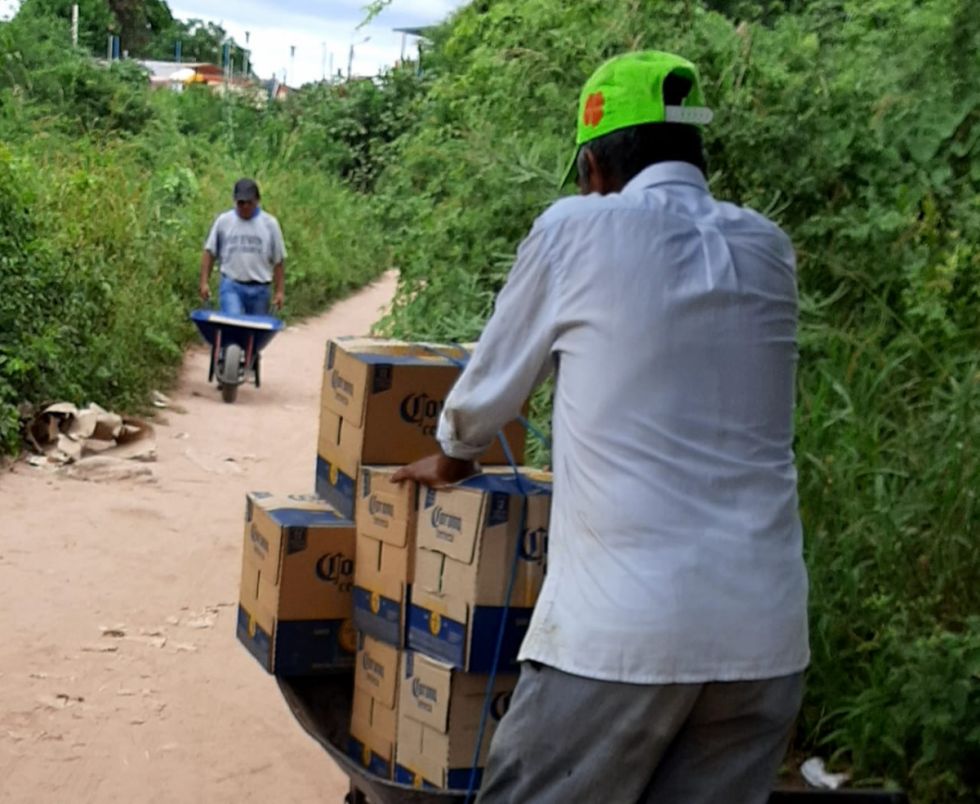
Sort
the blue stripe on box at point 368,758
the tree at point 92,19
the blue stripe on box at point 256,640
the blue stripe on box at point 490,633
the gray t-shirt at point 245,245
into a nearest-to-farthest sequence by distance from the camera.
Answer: the blue stripe on box at point 490,633 < the blue stripe on box at point 368,758 < the blue stripe on box at point 256,640 < the gray t-shirt at point 245,245 < the tree at point 92,19

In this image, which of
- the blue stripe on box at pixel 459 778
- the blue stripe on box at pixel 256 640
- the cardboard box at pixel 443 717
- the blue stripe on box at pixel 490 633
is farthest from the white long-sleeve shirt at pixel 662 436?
the blue stripe on box at pixel 256 640

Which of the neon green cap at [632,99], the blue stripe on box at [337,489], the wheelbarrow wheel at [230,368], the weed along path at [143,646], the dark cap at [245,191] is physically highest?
the neon green cap at [632,99]

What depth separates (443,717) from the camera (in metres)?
3.43

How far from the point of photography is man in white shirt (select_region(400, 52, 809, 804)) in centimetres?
260

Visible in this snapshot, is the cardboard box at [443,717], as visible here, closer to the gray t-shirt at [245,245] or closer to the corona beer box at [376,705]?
the corona beer box at [376,705]

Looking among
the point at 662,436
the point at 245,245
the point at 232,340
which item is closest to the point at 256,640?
the point at 662,436

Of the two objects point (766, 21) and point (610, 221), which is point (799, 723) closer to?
point (610, 221)

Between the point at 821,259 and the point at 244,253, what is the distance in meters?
7.37

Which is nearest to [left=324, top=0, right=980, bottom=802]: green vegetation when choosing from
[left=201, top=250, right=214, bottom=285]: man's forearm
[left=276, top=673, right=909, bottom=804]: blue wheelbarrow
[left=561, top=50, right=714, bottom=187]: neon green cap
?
[left=276, top=673, right=909, bottom=804]: blue wheelbarrow

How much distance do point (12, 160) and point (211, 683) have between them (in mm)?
5950

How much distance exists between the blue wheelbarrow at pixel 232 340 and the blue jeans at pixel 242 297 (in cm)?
49

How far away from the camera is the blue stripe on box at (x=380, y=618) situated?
11.7ft

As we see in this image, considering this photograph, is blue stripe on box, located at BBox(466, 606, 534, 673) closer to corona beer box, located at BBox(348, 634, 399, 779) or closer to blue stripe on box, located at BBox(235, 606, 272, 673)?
corona beer box, located at BBox(348, 634, 399, 779)

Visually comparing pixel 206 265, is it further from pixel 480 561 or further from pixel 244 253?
pixel 480 561
